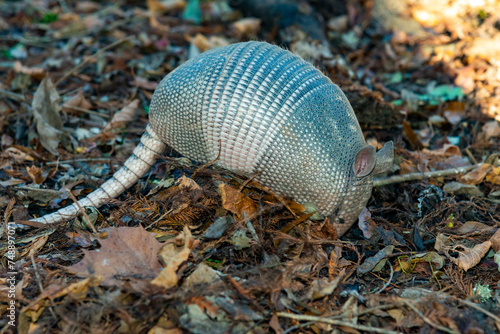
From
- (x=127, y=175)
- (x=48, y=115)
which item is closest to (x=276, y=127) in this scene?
(x=127, y=175)

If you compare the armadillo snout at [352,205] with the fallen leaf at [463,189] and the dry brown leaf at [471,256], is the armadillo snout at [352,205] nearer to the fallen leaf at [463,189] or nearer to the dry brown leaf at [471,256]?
the dry brown leaf at [471,256]

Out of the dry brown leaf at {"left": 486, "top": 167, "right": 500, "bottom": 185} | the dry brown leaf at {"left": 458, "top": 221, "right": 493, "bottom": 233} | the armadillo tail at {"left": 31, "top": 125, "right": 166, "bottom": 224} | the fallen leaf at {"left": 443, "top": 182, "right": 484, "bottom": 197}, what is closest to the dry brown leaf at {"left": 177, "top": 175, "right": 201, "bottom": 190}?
the armadillo tail at {"left": 31, "top": 125, "right": 166, "bottom": 224}

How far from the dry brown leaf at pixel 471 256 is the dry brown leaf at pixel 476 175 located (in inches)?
39.8

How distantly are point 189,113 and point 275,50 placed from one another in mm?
989

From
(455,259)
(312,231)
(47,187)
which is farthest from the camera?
(47,187)

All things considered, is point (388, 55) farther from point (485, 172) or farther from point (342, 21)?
point (485, 172)

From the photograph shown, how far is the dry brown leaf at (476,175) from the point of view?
454 centimetres

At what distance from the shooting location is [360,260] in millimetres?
3732

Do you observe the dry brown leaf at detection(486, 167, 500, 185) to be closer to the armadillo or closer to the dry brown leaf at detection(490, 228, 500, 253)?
the dry brown leaf at detection(490, 228, 500, 253)

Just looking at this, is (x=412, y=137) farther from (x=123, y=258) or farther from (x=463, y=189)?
(x=123, y=258)

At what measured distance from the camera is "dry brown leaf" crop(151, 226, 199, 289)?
2.84 metres

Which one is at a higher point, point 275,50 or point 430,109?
point 275,50

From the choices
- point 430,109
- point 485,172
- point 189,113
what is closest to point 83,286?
point 189,113

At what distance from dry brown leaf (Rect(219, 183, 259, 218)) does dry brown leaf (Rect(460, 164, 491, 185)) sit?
229 centimetres
